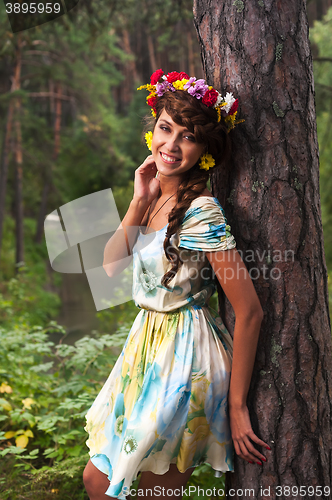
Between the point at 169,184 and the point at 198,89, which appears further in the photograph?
the point at 169,184

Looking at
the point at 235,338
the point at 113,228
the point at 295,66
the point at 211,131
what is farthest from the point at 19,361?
the point at 295,66

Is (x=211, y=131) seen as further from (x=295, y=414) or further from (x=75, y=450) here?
(x=75, y=450)

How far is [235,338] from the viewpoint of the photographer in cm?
145

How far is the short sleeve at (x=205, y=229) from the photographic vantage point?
141cm

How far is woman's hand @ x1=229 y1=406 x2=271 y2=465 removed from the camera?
4.91ft

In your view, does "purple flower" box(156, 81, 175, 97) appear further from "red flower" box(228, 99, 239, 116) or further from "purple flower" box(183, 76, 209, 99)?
"red flower" box(228, 99, 239, 116)

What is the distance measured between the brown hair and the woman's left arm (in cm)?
15

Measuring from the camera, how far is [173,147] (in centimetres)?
152

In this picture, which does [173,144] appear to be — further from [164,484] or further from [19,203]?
[19,203]

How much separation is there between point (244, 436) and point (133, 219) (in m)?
0.92

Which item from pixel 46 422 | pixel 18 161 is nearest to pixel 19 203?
pixel 18 161

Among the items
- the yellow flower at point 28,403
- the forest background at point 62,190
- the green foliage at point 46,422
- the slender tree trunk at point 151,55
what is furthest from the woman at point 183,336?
the slender tree trunk at point 151,55

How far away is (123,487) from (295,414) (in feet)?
2.15

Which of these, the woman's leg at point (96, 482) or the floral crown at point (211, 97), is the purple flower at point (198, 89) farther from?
the woman's leg at point (96, 482)
